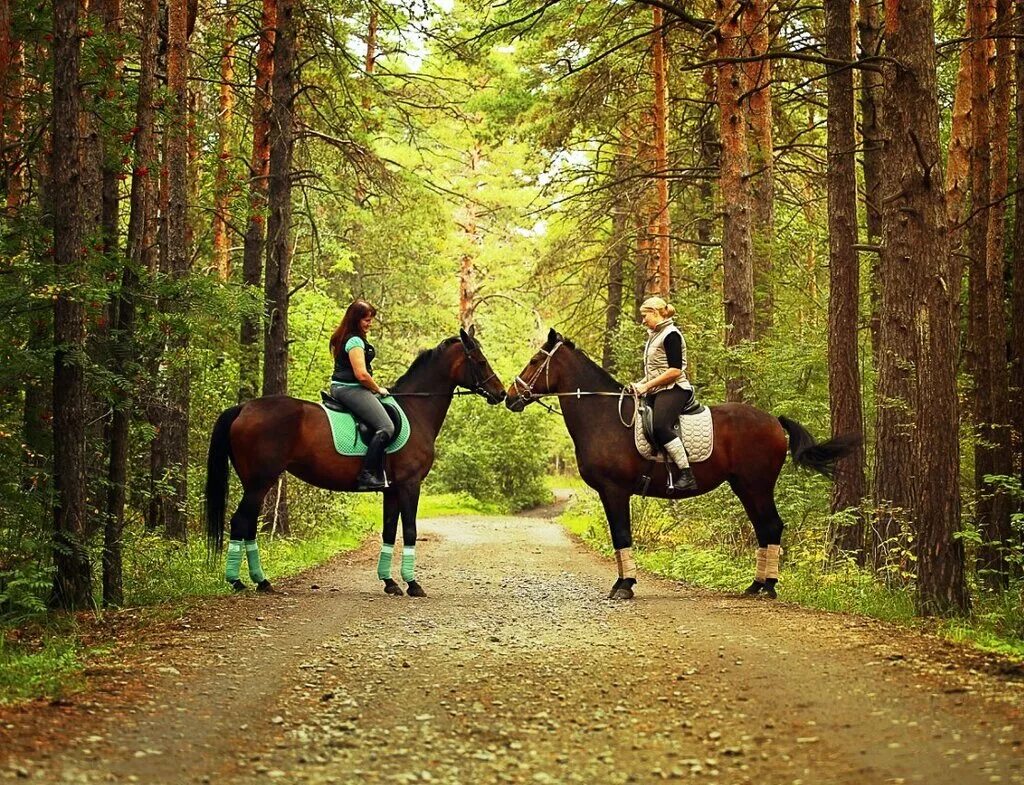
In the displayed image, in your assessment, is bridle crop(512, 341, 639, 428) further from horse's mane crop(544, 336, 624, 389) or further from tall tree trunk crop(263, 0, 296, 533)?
tall tree trunk crop(263, 0, 296, 533)

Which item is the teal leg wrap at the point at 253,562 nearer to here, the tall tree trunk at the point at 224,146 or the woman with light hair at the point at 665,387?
the woman with light hair at the point at 665,387

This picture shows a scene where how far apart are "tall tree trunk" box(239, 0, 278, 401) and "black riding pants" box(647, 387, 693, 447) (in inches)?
331

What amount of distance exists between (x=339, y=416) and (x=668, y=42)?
12.6 meters

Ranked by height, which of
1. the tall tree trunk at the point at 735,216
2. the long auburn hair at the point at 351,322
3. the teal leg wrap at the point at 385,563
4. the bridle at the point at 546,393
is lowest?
the teal leg wrap at the point at 385,563

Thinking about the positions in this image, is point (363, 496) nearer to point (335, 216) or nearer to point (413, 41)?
point (335, 216)

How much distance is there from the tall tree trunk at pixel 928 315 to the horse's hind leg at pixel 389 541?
5387mm

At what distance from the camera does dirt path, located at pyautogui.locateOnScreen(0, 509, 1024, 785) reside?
4.49 meters

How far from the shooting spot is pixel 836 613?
8938 mm

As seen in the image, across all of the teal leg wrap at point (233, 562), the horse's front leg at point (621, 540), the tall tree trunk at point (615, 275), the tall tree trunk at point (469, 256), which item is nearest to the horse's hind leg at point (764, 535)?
the horse's front leg at point (621, 540)

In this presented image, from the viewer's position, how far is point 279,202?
611 inches

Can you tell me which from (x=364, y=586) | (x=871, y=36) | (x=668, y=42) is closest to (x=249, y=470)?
(x=364, y=586)

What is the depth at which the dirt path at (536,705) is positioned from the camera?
14.7ft

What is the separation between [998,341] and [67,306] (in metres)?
10.4

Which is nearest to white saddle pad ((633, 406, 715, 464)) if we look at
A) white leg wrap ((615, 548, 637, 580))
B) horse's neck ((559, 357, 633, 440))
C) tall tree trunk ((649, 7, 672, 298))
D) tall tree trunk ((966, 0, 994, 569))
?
horse's neck ((559, 357, 633, 440))
